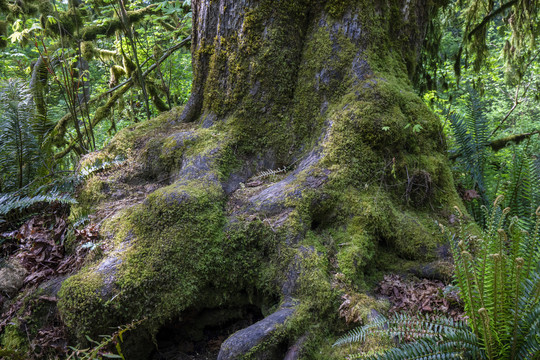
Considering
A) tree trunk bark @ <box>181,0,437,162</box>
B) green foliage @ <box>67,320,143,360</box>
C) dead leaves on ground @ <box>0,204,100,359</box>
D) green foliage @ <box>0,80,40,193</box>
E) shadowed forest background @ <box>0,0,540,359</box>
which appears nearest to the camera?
green foliage @ <box>67,320,143,360</box>

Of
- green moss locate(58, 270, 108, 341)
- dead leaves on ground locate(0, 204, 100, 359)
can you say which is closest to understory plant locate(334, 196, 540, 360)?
green moss locate(58, 270, 108, 341)

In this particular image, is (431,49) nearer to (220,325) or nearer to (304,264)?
(304,264)

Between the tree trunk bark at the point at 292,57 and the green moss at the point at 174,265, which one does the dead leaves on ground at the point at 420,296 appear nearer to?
the green moss at the point at 174,265

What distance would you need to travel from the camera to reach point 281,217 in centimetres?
295

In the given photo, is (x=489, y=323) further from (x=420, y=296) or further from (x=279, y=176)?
(x=279, y=176)

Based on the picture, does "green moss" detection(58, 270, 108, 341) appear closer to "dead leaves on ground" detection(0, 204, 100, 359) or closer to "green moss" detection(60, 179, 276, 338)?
"green moss" detection(60, 179, 276, 338)

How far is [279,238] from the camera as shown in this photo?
9.36ft

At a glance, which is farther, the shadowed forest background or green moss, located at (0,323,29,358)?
green moss, located at (0,323,29,358)

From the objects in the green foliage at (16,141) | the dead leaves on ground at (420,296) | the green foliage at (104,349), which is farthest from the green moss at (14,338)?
the dead leaves on ground at (420,296)

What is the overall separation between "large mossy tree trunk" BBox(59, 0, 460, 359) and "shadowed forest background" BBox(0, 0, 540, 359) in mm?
16

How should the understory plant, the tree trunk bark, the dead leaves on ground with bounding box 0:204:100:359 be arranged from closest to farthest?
1. the understory plant
2. the dead leaves on ground with bounding box 0:204:100:359
3. the tree trunk bark

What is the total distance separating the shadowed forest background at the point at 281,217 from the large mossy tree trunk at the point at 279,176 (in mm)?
16

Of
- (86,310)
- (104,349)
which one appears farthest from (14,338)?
(104,349)

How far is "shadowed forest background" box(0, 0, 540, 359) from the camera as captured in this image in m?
2.26
